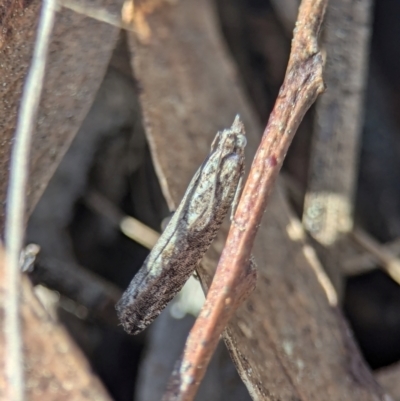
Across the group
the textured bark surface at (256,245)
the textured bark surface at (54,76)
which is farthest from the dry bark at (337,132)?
the textured bark surface at (54,76)

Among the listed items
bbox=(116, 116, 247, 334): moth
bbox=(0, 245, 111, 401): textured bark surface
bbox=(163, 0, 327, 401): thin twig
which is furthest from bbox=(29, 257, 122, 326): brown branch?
bbox=(163, 0, 327, 401): thin twig

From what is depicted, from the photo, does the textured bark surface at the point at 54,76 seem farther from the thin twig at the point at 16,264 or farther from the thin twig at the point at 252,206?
the thin twig at the point at 252,206

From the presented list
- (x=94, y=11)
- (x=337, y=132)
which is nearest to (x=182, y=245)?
(x=94, y=11)

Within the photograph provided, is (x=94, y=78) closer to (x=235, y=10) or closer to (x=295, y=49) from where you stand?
(x=295, y=49)

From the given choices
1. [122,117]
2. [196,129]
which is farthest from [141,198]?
[196,129]

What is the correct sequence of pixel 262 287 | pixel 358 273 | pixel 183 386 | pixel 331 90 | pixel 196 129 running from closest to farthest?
pixel 183 386 < pixel 262 287 < pixel 196 129 < pixel 331 90 < pixel 358 273
